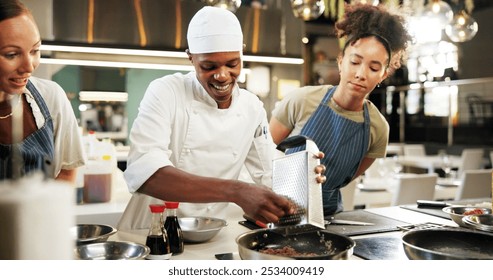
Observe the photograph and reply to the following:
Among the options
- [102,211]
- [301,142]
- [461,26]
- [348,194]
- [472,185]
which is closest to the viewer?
[301,142]

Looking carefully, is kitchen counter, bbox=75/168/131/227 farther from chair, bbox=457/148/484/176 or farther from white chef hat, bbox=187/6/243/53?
chair, bbox=457/148/484/176

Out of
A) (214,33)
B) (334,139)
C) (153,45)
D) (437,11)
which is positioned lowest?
(334,139)

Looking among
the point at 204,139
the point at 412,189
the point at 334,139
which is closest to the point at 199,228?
the point at 204,139

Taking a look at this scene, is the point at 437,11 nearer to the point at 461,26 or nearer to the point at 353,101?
the point at 461,26

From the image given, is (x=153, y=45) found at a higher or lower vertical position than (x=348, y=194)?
higher

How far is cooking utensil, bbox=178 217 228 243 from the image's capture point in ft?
4.21

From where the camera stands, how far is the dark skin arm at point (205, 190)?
1.22m

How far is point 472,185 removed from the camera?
325 centimetres

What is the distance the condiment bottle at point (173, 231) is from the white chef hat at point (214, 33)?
530mm

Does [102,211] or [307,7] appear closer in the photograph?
[102,211]

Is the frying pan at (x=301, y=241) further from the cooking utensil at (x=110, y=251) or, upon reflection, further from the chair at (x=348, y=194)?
the chair at (x=348, y=194)

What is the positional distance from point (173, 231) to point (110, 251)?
0.18 metres

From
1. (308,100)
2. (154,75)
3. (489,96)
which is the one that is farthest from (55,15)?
(489,96)

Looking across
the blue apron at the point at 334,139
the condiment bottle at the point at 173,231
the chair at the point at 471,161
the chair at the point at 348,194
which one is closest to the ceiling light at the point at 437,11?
the chair at the point at 348,194
